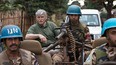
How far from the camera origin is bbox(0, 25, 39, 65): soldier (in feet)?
20.0

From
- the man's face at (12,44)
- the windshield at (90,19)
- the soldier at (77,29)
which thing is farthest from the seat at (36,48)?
the windshield at (90,19)

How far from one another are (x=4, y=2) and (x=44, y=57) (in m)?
5.27

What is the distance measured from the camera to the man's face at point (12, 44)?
240 inches

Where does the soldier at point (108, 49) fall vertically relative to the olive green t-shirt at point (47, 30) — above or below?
above

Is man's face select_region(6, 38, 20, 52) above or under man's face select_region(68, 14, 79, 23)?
above

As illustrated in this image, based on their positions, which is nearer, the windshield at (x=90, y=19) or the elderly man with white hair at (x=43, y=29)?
the elderly man with white hair at (x=43, y=29)

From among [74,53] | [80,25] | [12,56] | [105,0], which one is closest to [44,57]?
[12,56]

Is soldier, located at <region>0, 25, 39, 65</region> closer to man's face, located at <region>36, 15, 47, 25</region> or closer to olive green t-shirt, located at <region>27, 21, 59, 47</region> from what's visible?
man's face, located at <region>36, 15, 47, 25</region>

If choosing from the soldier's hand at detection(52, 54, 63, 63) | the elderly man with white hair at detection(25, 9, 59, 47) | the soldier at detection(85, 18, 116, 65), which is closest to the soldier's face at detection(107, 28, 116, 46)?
the soldier at detection(85, 18, 116, 65)

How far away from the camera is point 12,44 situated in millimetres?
6066

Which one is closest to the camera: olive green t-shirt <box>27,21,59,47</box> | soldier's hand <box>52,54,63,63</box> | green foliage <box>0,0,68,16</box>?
soldier's hand <box>52,54,63,63</box>

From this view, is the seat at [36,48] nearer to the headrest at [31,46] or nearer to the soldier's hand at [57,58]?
the headrest at [31,46]

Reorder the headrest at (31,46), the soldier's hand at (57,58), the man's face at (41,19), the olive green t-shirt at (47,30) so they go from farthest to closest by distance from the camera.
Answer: the olive green t-shirt at (47,30) < the man's face at (41,19) < the soldier's hand at (57,58) < the headrest at (31,46)

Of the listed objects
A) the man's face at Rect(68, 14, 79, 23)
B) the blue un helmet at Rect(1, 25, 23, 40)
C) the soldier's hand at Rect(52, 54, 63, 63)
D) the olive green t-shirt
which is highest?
the blue un helmet at Rect(1, 25, 23, 40)
